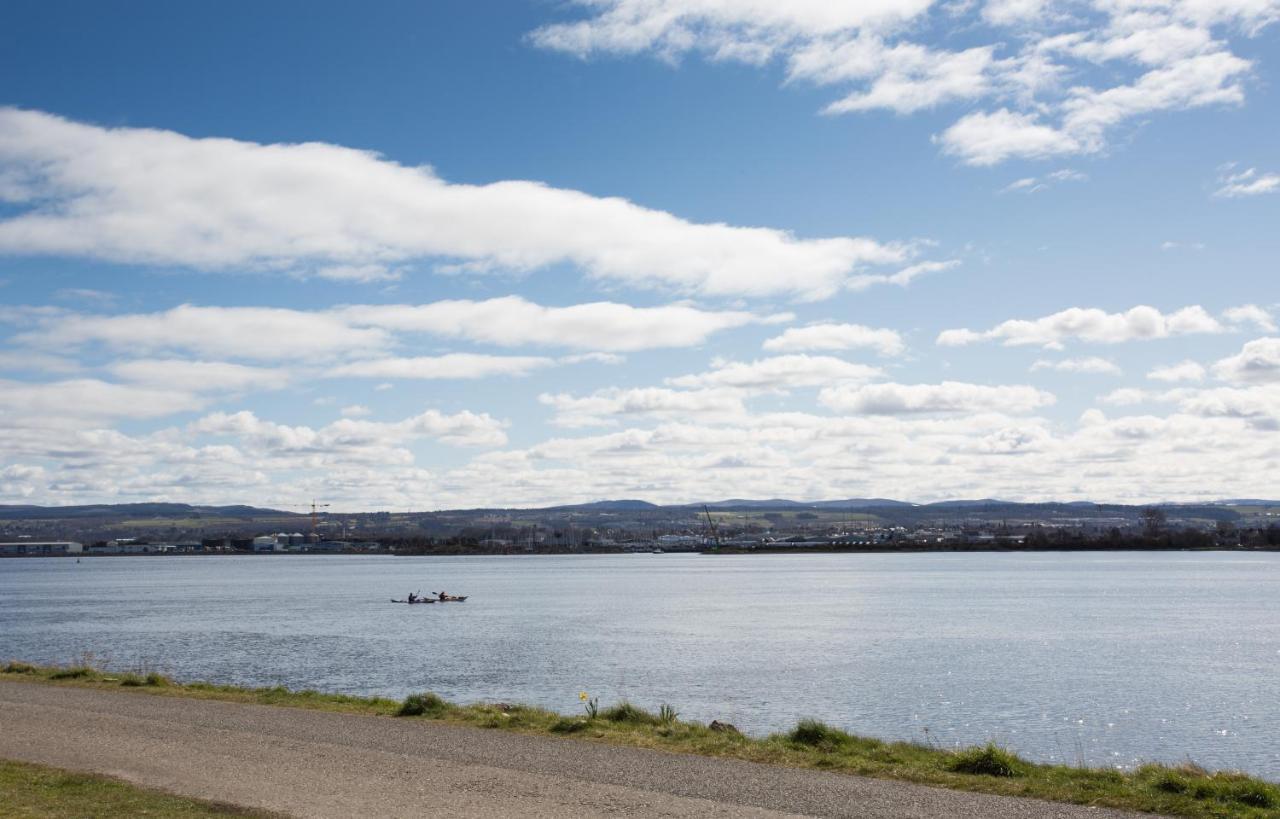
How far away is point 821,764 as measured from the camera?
15.0 m

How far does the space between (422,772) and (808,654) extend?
32539 millimetres

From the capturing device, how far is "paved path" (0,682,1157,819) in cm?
1256

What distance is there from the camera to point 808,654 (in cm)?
4534

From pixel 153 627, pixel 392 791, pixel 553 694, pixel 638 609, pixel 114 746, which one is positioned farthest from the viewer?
pixel 638 609

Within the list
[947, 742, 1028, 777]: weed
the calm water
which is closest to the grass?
[947, 742, 1028, 777]: weed

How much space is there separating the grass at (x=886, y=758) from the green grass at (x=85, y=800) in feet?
20.6

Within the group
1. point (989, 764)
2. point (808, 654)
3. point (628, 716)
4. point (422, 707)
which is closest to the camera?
point (989, 764)

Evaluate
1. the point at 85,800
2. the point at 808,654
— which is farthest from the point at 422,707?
the point at 808,654

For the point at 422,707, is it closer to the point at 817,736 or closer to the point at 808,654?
the point at 817,736

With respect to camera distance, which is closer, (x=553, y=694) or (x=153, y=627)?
(x=553, y=694)

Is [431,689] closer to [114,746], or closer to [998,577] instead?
[114,746]

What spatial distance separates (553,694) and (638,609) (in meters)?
→ 46.7

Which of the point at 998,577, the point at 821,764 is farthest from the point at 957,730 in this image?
the point at 998,577

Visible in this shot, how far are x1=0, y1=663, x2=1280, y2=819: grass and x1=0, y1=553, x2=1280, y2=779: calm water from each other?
338 inches
